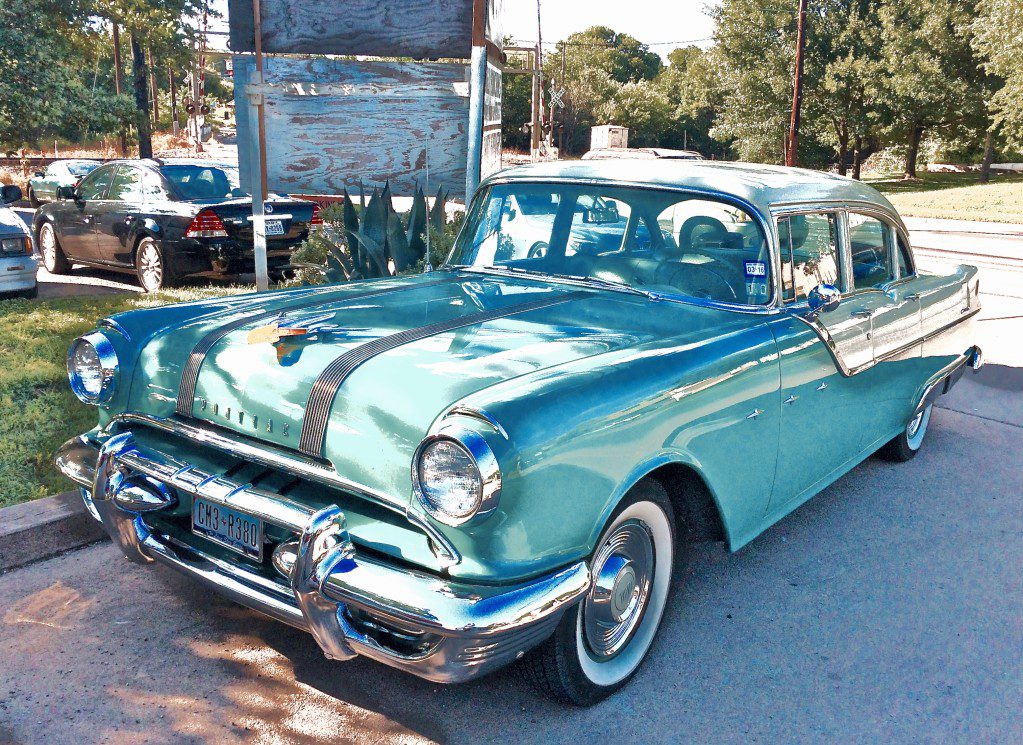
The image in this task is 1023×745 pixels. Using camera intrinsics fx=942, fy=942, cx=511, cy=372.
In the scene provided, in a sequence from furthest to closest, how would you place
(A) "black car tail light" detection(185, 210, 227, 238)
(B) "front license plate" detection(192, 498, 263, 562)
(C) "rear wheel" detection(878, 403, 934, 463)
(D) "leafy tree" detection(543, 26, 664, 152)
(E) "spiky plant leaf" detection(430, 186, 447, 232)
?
1. (D) "leafy tree" detection(543, 26, 664, 152)
2. (A) "black car tail light" detection(185, 210, 227, 238)
3. (E) "spiky plant leaf" detection(430, 186, 447, 232)
4. (C) "rear wheel" detection(878, 403, 934, 463)
5. (B) "front license plate" detection(192, 498, 263, 562)

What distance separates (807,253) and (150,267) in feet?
24.4

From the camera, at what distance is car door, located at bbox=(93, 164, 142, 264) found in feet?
32.1

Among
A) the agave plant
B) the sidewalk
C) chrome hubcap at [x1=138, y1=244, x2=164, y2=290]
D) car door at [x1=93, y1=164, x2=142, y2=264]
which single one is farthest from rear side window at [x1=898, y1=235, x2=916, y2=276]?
the sidewalk

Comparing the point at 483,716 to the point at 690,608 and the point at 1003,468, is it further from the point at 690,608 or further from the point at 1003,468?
the point at 1003,468

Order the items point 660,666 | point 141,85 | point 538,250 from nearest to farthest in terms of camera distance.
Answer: point 660,666 → point 538,250 → point 141,85

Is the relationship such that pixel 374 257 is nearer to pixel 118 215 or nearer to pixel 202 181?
pixel 202 181

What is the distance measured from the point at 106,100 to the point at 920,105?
31682 mm

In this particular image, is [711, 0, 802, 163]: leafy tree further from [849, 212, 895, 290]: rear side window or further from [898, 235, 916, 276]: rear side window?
[849, 212, 895, 290]: rear side window

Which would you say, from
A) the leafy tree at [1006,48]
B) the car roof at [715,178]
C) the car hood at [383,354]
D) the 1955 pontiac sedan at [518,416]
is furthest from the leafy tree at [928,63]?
the car hood at [383,354]

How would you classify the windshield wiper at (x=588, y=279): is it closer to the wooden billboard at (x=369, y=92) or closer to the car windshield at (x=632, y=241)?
the car windshield at (x=632, y=241)

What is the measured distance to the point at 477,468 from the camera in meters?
2.39

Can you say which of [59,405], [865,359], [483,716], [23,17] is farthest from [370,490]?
[23,17]

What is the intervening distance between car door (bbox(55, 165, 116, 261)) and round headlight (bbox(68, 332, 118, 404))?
7583 millimetres

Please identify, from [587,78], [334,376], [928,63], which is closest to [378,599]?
[334,376]
